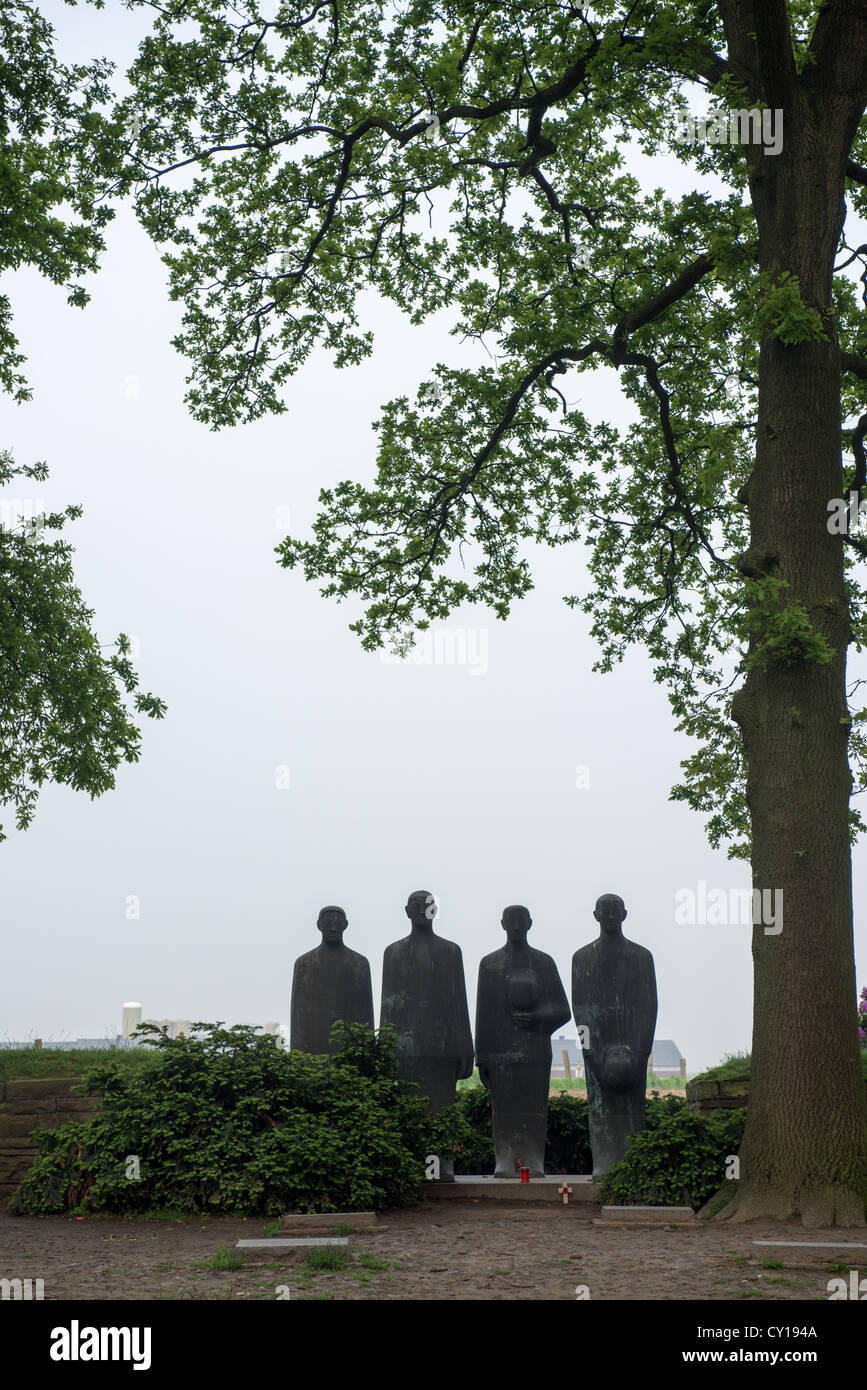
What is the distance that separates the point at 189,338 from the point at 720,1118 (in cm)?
1027

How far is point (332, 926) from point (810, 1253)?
697 cm

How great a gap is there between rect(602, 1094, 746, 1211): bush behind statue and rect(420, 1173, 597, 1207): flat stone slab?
4.09ft

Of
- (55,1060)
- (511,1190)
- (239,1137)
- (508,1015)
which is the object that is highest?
(508,1015)

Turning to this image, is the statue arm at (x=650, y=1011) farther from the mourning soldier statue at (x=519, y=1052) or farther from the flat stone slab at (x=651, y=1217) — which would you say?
the flat stone slab at (x=651, y=1217)

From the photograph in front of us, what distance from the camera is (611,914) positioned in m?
12.2

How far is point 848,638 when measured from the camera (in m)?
9.87

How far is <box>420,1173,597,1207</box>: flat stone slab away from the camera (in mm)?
11477

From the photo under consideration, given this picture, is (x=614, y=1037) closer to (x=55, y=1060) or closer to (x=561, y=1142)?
(x=561, y=1142)

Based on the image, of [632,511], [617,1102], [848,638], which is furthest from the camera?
[632,511]

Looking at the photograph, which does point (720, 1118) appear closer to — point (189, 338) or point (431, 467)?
point (431, 467)

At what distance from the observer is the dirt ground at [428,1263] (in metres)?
6.09

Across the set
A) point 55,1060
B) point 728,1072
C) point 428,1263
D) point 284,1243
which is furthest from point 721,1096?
point 55,1060

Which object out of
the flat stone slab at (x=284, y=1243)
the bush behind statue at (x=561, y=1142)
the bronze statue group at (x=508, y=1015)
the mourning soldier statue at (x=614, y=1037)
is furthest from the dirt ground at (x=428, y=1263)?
the bush behind statue at (x=561, y=1142)
